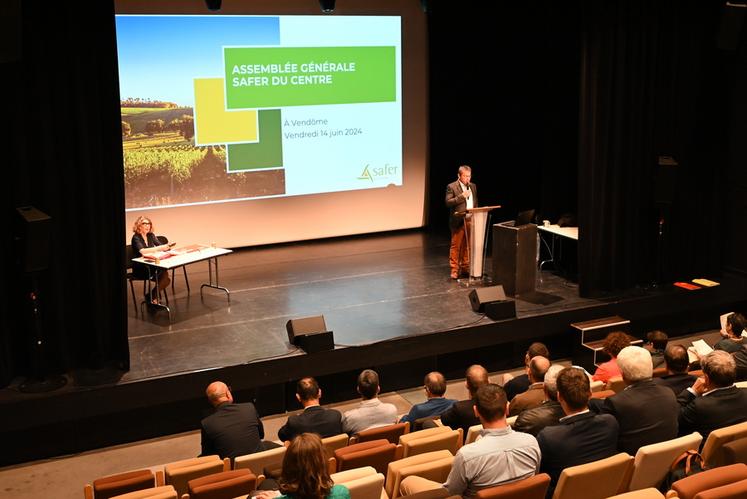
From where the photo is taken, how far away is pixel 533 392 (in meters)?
5.52

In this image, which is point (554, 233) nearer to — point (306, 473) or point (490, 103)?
point (490, 103)

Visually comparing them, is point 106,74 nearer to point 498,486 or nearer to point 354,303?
point 354,303

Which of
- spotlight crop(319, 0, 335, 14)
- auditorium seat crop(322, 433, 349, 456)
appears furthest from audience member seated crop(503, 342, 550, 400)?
spotlight crop(319, 0, 335, 14)

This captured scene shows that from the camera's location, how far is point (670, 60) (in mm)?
9086

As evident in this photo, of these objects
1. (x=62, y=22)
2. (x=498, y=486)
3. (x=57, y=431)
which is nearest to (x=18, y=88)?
(x=62, y=22)

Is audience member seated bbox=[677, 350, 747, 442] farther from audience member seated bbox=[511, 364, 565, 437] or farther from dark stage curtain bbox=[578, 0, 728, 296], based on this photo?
dark stage curtain bbox=[578, 0, 728, 296]

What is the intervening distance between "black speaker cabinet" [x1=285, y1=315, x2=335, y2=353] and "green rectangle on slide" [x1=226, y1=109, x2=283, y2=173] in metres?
3.64

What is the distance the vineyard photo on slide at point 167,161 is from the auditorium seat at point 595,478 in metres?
7.26

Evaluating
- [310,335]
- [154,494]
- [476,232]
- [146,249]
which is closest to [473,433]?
[154,494]

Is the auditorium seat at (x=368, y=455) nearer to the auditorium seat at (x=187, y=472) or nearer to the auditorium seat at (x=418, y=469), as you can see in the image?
the auditorium seat at (x=418, y=469)

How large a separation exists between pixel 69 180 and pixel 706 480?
5065mm

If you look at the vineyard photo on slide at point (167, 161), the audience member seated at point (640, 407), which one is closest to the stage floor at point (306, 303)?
the vineyard photo on slide at point (167, 161)

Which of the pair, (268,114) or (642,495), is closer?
(642,495)

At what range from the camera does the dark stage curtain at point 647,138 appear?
8758mm
